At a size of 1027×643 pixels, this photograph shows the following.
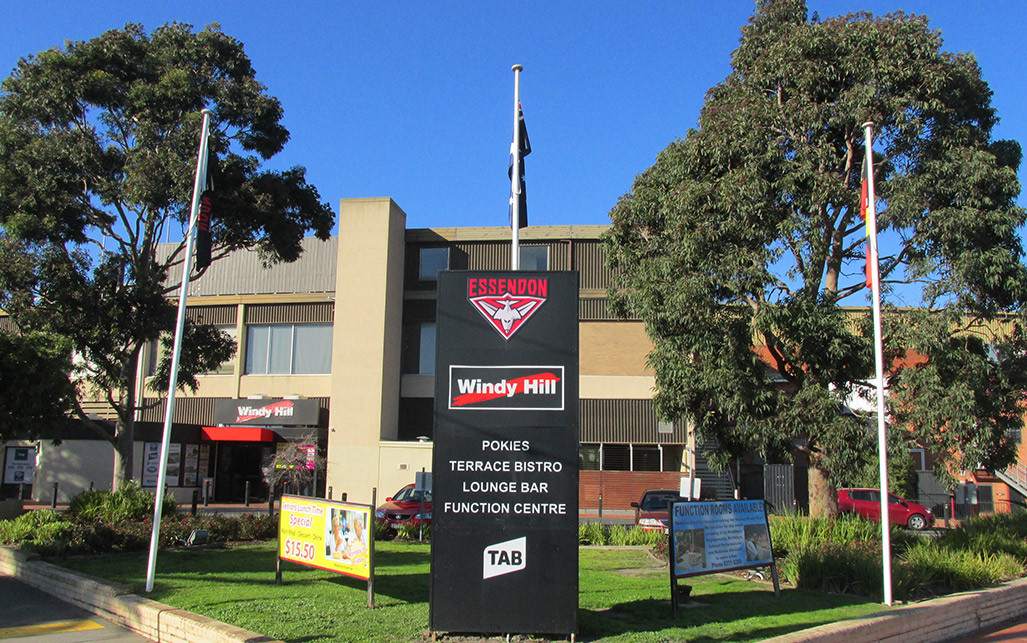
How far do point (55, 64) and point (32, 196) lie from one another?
3278mm

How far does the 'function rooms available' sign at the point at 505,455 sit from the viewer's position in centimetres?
790

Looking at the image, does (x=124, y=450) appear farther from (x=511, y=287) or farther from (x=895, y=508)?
(x=895, y=508)

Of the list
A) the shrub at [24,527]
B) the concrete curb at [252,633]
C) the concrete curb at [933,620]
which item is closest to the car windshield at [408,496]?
the shrub at [24,527]

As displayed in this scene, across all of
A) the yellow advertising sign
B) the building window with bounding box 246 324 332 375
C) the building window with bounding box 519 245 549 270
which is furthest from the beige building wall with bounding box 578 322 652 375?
the yellow advertising sign

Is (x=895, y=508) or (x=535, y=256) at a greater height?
(x=535, y=256)

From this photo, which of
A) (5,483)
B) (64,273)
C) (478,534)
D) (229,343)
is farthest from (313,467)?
(478,534)

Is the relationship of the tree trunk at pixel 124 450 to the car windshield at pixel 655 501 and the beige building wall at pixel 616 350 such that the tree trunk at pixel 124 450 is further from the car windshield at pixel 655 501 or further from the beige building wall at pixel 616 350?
the beige building wall at pixel 616 350

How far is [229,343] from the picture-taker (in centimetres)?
2216

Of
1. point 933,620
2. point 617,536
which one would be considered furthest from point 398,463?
point 933,620

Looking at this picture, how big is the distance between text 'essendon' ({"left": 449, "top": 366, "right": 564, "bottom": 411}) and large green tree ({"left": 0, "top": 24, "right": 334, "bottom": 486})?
38.1 ft

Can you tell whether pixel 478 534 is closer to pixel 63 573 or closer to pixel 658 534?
pixel 63 573

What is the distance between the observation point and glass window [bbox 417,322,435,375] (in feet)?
115

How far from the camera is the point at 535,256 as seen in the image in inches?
1389

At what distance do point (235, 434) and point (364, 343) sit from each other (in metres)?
6.65
